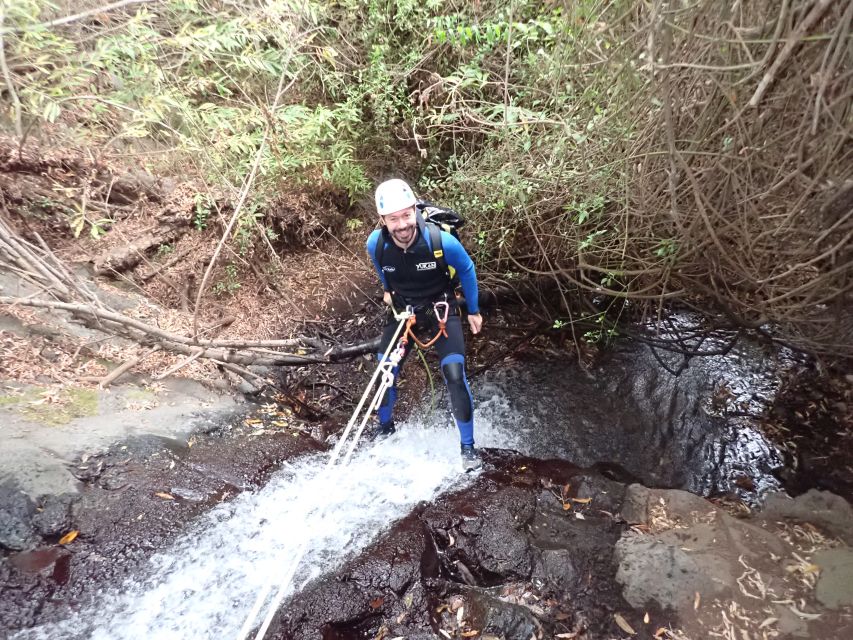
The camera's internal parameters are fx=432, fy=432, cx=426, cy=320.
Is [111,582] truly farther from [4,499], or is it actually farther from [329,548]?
[329,548]

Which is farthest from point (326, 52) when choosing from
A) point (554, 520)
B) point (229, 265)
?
point (554, 520)

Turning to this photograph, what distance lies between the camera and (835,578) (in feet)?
8.59

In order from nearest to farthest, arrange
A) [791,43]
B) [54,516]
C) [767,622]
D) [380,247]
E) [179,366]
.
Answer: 1. [791,43]
2. [767,622]
3. [54,516]
4. [380,247]
5. [179,366]

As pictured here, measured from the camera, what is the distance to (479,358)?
5512 millimetres

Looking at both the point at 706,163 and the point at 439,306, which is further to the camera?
the point at 439,306

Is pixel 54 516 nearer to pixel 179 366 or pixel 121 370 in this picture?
pixel 121 370

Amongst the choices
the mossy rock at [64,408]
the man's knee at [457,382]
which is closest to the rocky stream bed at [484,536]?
the mossy rock at [64,408]

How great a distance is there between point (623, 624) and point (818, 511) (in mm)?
1931

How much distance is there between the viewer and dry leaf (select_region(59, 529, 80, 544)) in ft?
9.09

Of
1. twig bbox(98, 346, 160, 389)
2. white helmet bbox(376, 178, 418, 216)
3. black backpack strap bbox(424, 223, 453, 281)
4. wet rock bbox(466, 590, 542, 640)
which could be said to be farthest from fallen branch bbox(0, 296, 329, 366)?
wet rock bbox(466, 590, 542, 640)

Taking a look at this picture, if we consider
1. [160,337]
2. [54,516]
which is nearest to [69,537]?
[54,516]

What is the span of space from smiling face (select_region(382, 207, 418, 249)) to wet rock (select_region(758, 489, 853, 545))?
3527mm

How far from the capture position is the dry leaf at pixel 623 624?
8.43ft

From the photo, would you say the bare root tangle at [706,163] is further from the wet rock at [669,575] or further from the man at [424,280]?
the wet rock at [669,575]
